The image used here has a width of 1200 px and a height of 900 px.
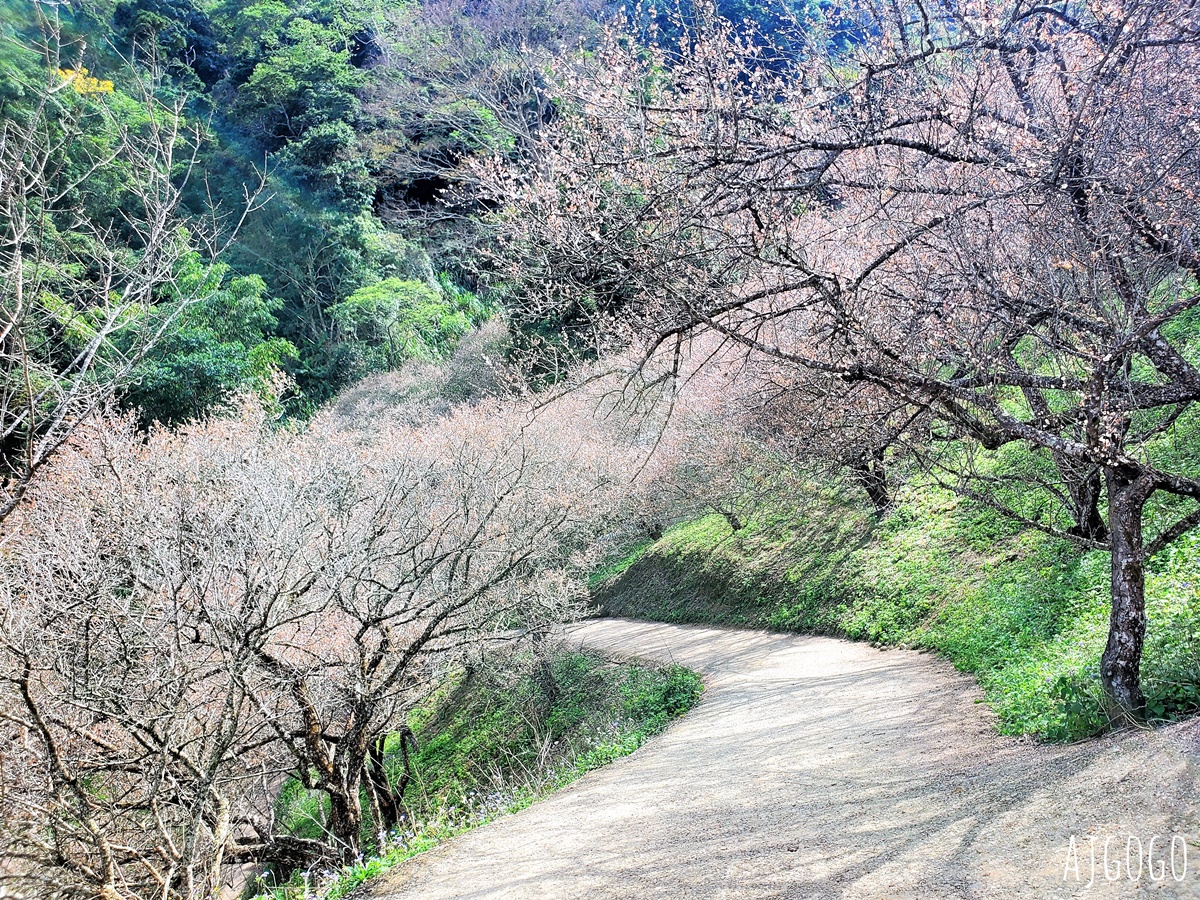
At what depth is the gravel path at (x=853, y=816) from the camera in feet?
11.1

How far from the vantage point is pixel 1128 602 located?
492cm

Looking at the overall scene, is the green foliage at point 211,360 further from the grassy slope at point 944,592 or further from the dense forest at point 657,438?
the grassy slope at point 944,592

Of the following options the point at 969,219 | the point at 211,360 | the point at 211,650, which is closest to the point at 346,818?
the point at 211,650

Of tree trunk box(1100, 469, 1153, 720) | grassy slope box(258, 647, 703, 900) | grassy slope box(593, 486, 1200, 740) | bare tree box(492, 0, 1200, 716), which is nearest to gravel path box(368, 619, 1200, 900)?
tree trunk box(1100, 469, 1153, 720)

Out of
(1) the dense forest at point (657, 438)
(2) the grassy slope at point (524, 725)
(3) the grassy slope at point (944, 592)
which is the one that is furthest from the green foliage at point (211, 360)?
(3) the grassy slope at point (944, 592)

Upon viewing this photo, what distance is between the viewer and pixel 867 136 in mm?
4617

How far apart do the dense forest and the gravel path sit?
758mm

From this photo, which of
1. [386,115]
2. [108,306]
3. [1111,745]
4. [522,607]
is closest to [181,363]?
[386,115]

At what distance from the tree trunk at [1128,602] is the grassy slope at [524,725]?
5.08 metres

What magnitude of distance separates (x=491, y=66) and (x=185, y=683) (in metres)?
26.0

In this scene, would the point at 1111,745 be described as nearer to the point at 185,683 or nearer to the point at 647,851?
the point at 647,851

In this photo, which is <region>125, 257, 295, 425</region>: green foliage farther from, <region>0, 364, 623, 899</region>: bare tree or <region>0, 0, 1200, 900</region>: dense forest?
<region>0, 364, 623, 899</region>: bare tree

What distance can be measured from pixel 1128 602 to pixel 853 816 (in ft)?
7.18

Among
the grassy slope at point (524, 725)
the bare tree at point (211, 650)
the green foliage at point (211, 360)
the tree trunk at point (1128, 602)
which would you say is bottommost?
the grassy slope at point (524, 725)
